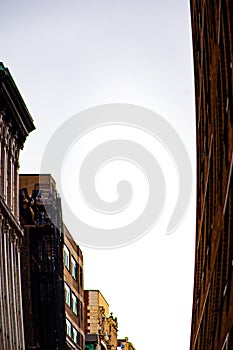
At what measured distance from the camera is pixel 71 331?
114062 millimetres

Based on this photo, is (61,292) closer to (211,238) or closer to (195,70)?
(195,70)

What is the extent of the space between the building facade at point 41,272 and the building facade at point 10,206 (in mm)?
10778

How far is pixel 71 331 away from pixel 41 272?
55.7ft

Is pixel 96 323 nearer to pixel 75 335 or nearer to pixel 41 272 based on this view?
pixel 75 335

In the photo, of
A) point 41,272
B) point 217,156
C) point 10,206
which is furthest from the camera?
point 41,272

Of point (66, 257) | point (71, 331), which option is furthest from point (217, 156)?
point (71, 331)

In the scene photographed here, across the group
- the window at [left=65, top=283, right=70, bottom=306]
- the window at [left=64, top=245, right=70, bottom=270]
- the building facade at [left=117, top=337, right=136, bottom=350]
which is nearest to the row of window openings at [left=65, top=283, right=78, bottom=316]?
the window at [left=65, top=283, right=70, bottom=306]

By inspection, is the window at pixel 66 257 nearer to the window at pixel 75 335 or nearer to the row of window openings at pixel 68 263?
the row of window openings at pixel 68 263

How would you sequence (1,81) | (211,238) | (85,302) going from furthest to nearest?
(85,302)
(1,81)
(211,238)

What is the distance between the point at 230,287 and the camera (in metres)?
44.2

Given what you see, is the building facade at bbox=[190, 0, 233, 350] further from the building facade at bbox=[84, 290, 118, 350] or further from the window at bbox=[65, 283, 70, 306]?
the building facade at bbox=[84, 290, 118, 350]

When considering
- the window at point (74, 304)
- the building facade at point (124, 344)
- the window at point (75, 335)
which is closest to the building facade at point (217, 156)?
the window at point (75, 335)

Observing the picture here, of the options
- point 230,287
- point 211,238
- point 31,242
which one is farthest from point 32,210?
point 230,287

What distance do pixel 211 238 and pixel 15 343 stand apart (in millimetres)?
30812
